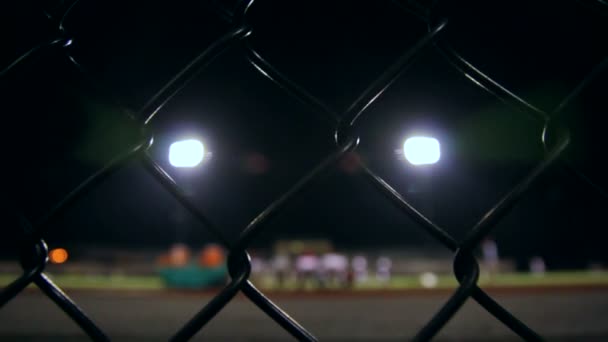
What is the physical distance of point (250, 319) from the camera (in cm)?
497

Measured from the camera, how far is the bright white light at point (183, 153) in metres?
1.84

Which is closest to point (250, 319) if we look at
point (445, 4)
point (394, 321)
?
point (394, 321)

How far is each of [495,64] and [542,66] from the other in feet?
8.46

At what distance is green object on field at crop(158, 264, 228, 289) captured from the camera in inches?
560

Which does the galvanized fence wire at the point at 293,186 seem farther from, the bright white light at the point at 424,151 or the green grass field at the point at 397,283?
the green grass field at the point at 397,283

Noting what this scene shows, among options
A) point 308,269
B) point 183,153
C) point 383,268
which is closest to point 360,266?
point 383,268

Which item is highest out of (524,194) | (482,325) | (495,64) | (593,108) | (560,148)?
(495,64)

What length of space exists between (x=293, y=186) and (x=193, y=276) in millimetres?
14501

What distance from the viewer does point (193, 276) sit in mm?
14211

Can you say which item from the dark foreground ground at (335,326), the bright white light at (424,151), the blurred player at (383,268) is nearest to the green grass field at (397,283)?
the blurred player at (383,268)

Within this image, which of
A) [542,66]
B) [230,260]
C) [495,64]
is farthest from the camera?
[542,66]

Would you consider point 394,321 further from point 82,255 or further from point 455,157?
point 82,255

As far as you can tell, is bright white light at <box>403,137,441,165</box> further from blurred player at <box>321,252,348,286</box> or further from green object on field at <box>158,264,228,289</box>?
blurred player at <box>321,252,348,286</box>

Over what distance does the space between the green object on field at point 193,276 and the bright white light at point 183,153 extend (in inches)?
178
